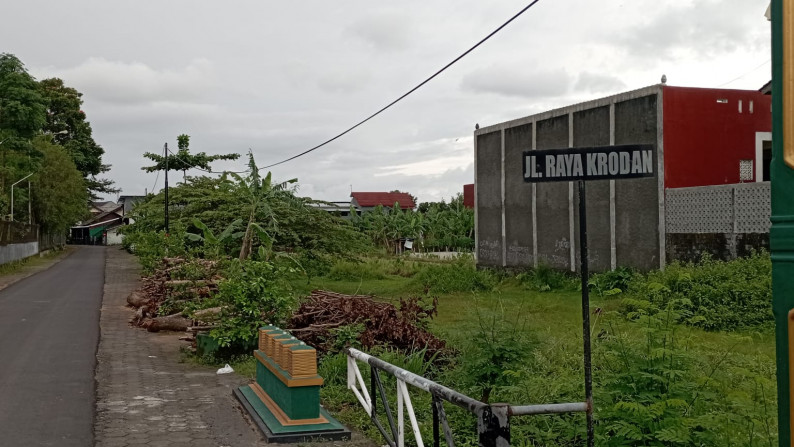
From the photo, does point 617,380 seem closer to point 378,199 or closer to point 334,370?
point 334,370

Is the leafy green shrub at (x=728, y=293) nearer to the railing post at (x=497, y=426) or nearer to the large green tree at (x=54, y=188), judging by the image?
the railing post at (x=497, y=426)

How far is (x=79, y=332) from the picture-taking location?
671 inches

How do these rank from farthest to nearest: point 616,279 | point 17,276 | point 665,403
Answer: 1. point 17,276
2. point 616,279
3. point 665,403

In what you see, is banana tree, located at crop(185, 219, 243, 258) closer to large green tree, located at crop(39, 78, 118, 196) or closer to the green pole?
the green pole

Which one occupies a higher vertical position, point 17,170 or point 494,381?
point 17,170

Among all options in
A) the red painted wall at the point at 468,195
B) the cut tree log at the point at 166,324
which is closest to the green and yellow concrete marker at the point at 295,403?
the cut tree log at the point at 166,324

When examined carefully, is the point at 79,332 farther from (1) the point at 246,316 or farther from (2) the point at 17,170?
(2) the point at 17,170

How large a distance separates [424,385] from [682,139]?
1650 centimetres

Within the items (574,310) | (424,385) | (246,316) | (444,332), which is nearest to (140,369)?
(246,316)

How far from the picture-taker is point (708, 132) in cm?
2038

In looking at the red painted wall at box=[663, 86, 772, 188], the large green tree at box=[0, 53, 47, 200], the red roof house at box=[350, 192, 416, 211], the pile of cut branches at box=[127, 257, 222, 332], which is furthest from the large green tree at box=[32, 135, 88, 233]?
the red painted wall at box=[663, 86, 772, 188]

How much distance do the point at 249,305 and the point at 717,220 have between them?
465 inches

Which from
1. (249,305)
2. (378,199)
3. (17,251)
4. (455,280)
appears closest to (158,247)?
(455,280)

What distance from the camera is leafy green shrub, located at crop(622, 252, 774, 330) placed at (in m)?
14.8
